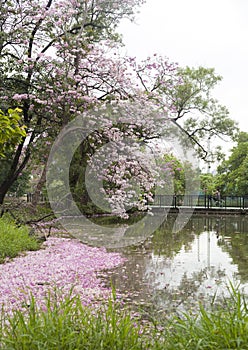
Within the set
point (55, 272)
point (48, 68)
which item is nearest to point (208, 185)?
point (48, 68)

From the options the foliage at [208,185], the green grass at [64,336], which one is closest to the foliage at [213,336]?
the green grass at [64,336]

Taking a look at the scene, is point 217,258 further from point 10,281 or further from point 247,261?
point 10,281

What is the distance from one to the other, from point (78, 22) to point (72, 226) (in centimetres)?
667

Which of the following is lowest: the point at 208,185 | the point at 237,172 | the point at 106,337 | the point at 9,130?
the point at 106,337

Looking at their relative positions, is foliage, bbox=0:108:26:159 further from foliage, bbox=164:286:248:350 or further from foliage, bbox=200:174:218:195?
foliage, bbox=200:174:218:195

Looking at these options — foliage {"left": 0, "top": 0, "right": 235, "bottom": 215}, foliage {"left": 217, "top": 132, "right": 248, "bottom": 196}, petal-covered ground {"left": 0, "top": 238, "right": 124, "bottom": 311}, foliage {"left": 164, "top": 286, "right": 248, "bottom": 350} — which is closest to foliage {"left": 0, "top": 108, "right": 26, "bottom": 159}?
petal-covered ground {"left": 0, "top": 238, "right": 124, "bottom": 311}

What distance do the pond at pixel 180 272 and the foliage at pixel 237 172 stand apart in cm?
1647

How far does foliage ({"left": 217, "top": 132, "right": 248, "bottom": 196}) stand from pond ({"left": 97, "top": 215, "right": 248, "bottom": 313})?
648 inches

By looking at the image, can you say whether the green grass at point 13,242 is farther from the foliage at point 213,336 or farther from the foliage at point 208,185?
the foliage at point 208,185

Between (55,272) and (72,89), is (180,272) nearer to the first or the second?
(55,272)

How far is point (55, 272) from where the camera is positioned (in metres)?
5.89

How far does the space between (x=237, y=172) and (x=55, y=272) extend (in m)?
23.3

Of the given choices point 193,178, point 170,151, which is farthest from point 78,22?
point 193,178

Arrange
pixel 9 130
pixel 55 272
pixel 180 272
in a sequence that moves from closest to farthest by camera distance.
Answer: pixel 9 130, pixel 55 272, pixel 180 272
